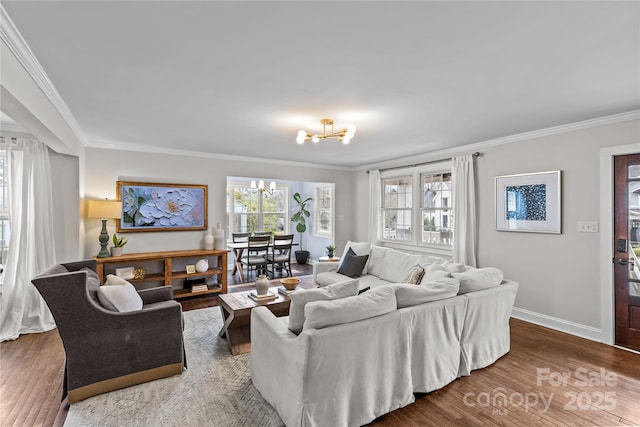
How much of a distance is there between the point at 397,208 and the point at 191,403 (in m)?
4.77

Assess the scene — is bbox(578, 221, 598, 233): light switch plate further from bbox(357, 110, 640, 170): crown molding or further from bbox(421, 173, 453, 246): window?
bbox(421, 173, 453, 246): window

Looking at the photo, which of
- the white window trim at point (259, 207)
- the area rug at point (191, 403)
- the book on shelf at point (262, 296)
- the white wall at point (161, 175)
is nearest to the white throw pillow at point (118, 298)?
the area rug at point (191, 403)

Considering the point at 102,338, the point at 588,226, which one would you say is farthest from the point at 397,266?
the point at 102,338

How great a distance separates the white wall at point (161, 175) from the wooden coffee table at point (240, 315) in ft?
7.51

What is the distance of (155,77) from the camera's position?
2393mm

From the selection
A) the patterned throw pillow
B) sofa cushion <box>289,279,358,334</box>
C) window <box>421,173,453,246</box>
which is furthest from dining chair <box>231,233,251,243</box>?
sofa cushion <box>289,279,358,334</box>

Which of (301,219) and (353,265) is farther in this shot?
(301,219)

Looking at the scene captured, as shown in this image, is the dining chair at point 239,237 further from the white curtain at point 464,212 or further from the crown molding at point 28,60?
the white curtain at point 464,212

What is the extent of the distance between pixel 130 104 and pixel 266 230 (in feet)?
17.9

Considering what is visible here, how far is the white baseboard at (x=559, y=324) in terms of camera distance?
349cm

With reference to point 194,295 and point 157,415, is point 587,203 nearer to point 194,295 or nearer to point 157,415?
point 157,415

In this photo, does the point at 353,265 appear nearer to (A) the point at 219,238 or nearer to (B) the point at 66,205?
(A) the point at 219,238

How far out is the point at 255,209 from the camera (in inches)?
318

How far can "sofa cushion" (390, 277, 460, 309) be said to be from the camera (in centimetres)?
239
